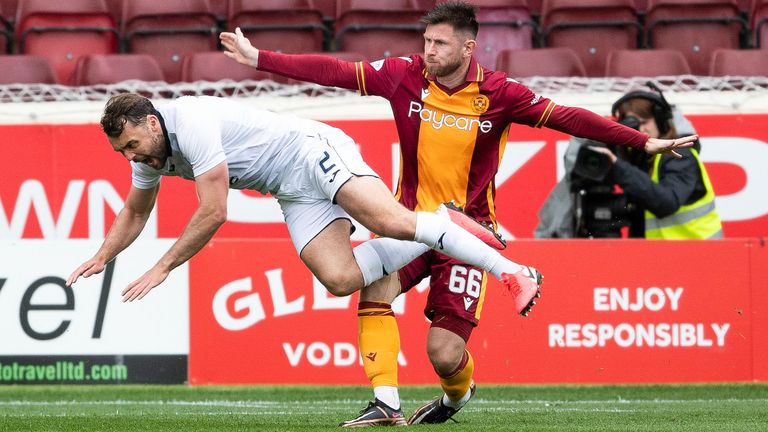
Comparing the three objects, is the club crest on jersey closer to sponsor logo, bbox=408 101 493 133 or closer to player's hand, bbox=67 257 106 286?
sponsor logo, bbox=408 101 493 133

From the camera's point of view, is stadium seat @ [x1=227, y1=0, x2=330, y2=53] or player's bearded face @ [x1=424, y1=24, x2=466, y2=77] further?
stadium seat @ [x1=227, y1=0, x2=330, y2=53]

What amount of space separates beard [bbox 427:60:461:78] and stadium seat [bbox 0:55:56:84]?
6006mm

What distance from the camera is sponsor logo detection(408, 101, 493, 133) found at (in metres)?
6.49

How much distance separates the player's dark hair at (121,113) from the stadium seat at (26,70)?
19.4 ft

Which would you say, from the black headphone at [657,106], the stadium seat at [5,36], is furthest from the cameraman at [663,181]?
the stadium seat at [5,36]

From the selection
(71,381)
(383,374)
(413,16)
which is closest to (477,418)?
(383,374)

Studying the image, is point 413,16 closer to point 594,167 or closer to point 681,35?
point 681,35

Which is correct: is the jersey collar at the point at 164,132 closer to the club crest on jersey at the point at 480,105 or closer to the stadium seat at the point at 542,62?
the club crest on jersey at the point at 480,105

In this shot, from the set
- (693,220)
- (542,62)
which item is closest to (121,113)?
(693,220)

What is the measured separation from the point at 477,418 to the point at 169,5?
22.5 feet

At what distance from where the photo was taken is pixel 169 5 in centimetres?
1265

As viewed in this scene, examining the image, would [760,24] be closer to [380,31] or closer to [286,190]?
[380,31]

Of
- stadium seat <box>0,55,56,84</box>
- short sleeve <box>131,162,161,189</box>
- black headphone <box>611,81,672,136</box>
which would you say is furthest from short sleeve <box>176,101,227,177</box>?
stadium seat <box>0,55,56,84</box>

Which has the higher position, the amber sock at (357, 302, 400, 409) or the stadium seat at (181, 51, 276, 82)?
the stadium seat at (181, 51, 276, 82)
